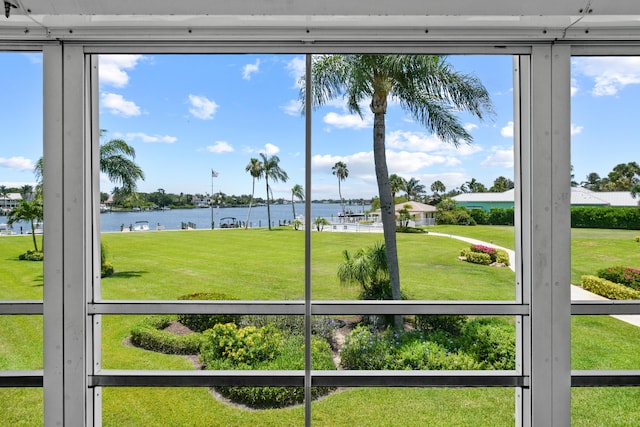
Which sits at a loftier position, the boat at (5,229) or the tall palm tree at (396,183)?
the tall palm tree at (396,183)

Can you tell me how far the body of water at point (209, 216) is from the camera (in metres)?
2.83

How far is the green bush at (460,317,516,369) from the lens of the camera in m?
2.88

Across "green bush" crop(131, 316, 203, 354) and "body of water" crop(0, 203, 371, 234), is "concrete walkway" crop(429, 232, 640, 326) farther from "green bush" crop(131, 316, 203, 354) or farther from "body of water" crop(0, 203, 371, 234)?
"green bush" crop(131, 316, 203, 354)

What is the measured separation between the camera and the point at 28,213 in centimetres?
192

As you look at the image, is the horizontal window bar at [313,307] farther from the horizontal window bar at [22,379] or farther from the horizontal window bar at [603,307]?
the horizontal window bar at [22,379]

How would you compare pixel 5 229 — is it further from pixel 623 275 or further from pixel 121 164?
pixel 623 275

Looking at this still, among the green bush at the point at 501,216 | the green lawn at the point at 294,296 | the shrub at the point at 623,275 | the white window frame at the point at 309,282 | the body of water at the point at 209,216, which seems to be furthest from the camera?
the body of water at the point at 209,216

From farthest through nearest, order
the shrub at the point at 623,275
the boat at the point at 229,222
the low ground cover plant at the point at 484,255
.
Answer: the boat at the point at 229,222 → the low ground cover plant at the point at 484,255 → the shrub at the point at 623,275

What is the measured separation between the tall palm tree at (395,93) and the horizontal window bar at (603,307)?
151cm

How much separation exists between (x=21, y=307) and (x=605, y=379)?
8.90 feet

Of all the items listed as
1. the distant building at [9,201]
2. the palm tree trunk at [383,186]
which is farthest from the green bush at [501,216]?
the distant building at [9,201]
